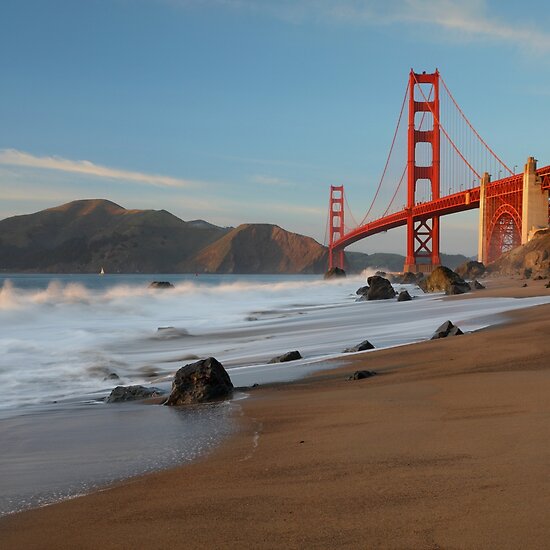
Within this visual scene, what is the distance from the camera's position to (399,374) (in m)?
5.65

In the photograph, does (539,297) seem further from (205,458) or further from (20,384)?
(205,458)

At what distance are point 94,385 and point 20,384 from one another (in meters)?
0.85

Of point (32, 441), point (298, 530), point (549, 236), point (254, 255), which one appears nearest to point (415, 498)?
point (298, 530)

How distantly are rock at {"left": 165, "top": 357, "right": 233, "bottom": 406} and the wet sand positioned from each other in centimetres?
89

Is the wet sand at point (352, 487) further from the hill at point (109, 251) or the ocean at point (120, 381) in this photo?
the hill at point (109, 251)

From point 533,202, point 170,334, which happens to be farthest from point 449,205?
point 170,334

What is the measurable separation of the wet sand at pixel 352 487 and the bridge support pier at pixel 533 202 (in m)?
38.3

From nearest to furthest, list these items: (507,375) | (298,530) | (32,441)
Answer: (298,530), (32,441), (507,375)

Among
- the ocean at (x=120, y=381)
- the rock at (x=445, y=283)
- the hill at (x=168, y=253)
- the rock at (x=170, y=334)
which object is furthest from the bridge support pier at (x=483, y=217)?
the hill at (x=168, y=253)

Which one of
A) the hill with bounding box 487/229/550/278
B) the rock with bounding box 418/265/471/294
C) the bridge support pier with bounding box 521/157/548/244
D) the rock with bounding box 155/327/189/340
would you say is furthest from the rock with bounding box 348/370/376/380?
the bridge support pier with bounding box 521/157/548/244

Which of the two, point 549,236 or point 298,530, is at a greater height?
point 549,236

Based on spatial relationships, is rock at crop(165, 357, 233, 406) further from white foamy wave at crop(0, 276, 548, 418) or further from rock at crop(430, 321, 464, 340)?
rock at crop(430, 321, 464, 340)

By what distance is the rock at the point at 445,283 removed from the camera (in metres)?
20.2

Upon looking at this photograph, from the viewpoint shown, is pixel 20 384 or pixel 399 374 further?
pixel 20 384
